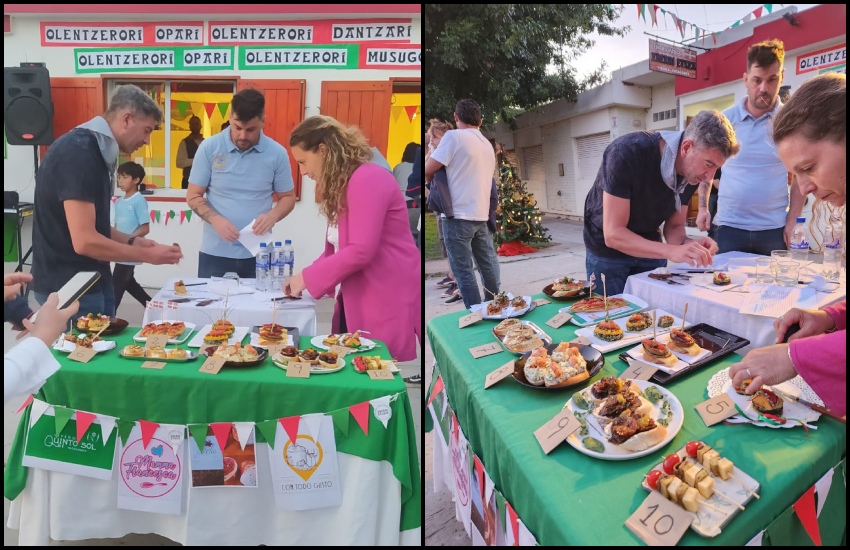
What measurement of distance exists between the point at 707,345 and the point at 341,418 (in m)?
1.13

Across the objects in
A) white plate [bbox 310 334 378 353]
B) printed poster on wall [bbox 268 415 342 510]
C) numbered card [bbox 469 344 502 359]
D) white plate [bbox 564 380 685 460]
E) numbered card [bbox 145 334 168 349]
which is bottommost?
printed poster on wall [bbox 268 415 342 510]

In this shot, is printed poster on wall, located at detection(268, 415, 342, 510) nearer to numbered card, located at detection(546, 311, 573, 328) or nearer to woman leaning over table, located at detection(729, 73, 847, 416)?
numbered card, located at detection(546, 311, 573, 328)

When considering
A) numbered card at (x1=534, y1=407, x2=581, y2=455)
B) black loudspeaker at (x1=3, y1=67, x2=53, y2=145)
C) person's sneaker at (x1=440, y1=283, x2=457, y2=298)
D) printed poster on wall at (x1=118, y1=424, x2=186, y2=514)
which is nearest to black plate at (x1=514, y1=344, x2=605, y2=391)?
numbered card at (x1=534, y1=407, x2=581, y2=455)

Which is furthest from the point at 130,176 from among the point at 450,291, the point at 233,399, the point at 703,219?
the point at 703,219

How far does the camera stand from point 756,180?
2662 mm

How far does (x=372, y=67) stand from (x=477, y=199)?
3.23 ft

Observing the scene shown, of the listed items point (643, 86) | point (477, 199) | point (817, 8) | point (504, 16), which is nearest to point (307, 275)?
point (477, 199)

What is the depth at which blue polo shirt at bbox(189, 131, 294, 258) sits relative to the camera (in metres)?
2.62

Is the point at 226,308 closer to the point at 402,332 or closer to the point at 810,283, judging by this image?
the point at 402,332

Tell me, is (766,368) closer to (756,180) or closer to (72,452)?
(756,180)

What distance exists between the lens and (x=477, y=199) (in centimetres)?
314

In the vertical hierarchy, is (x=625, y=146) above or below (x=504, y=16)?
below

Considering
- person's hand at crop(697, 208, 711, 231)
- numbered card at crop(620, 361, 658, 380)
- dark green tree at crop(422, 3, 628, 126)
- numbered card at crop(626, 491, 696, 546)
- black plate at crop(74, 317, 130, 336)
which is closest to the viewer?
numbered card at crop(626, 491, 696, 546)

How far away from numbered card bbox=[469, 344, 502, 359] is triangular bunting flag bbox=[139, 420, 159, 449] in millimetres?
1089
